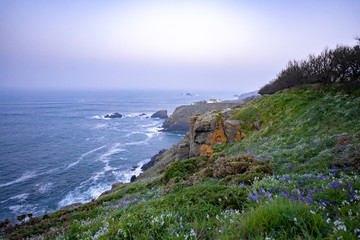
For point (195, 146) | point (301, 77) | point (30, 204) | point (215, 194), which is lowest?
point (30, 204)

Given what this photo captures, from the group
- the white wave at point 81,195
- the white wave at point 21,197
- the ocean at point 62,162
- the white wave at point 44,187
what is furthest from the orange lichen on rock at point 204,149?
the white wave at point 21,197

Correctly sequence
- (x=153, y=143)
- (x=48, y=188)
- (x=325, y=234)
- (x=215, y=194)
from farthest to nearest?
(x=153, y=143), (x=48, y=188), (x=215, y=194), (x=325, y=234)

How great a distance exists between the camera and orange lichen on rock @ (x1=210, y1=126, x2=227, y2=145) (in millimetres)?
25250

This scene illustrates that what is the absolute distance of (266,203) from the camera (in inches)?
138

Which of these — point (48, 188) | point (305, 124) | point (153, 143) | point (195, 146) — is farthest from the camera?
point (153, 143)

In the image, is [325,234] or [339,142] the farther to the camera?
[339,142]

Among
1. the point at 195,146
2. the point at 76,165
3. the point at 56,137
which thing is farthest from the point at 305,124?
the point at 56,137

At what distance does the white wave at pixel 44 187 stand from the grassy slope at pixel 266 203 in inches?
1305

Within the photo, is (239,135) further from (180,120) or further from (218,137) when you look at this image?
(180,120)

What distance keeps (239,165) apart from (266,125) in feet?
50.7

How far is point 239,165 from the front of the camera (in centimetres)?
902

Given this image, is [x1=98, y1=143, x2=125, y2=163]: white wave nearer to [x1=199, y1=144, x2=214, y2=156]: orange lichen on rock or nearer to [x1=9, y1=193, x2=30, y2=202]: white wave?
[x1=9, y1=193, x2=30, y2=202]: white wave

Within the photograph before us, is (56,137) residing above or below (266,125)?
below

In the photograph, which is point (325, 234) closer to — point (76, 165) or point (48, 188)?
point (48, 188)
